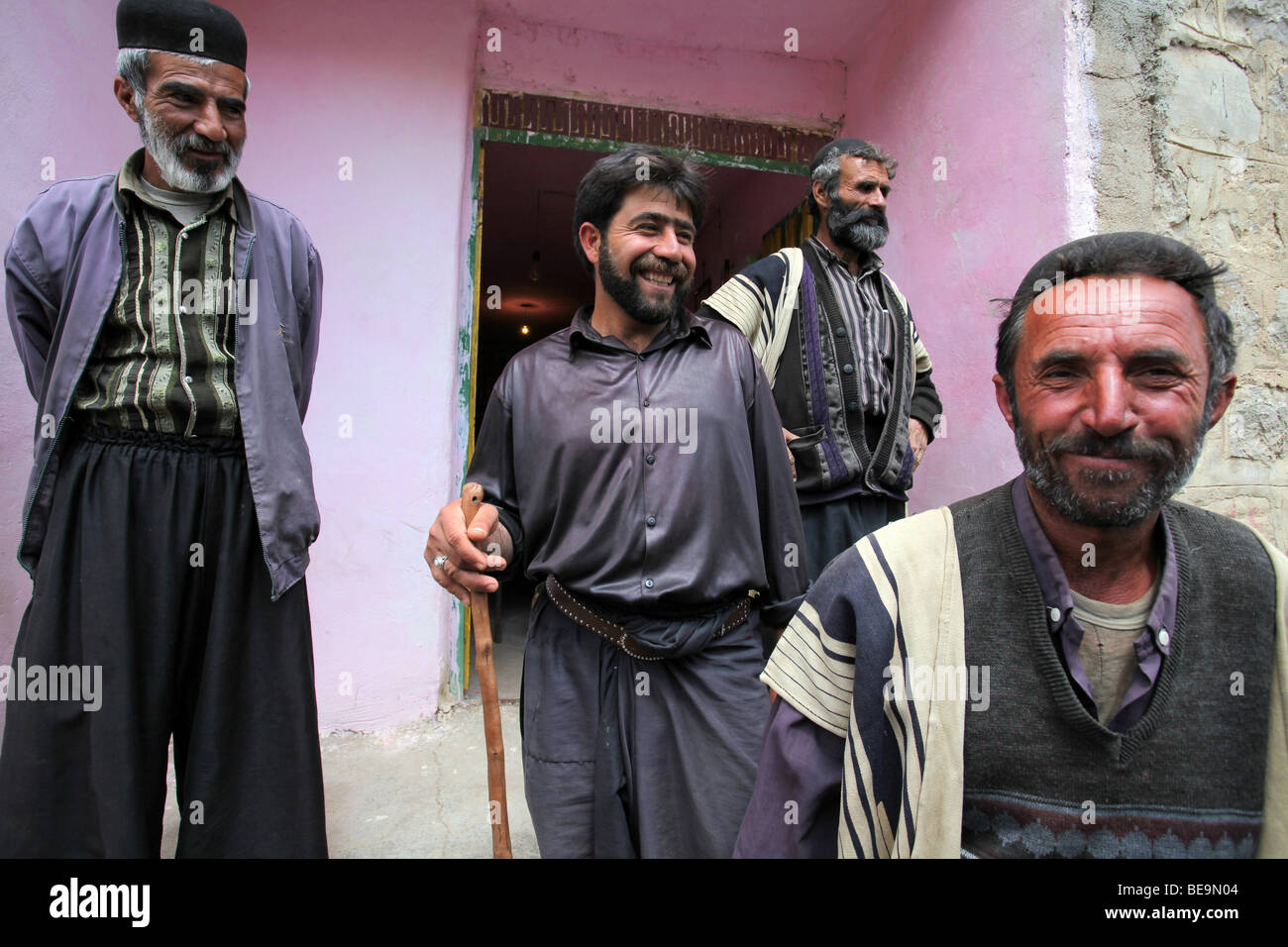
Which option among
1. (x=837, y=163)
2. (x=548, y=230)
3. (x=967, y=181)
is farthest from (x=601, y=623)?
(x=548, y=230)

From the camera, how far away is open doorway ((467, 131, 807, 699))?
498 cm

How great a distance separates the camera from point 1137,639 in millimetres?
1148

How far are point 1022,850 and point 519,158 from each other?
5.74 meters

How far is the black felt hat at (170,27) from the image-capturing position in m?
1.93

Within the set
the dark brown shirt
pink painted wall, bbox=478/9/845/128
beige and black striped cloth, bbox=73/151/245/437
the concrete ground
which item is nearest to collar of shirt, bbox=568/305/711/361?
the dark brown shirt

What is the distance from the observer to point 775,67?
165 inches

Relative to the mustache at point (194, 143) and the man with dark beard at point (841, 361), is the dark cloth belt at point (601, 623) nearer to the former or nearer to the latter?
the man with dark beard at point (841, 361)

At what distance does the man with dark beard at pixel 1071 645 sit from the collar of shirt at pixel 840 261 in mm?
1516

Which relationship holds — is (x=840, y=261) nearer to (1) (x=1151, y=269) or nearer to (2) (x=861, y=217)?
(2) (x=861, y=217)

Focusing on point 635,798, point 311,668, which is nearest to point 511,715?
point 311,668

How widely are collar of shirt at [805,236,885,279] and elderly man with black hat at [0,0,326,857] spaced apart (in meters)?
1.83

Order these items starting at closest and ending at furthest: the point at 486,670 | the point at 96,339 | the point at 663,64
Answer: the point at 486,670 < the point at 96,339 < the point at 663,64

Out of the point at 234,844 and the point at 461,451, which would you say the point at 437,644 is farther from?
the point at 234,844

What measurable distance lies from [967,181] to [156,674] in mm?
3554
